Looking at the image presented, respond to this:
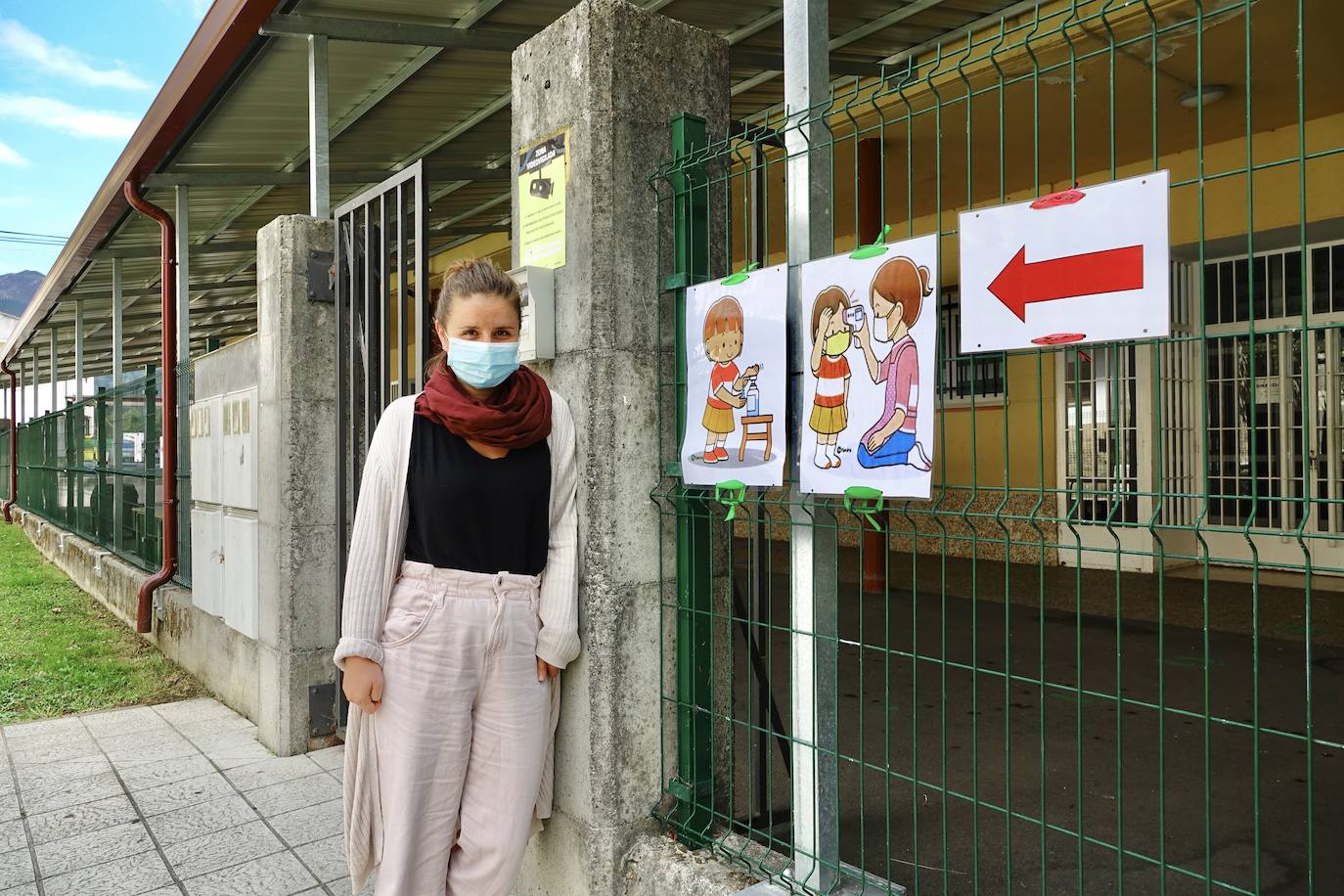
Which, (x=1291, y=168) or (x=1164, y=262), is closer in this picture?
(x=1164, y=262)

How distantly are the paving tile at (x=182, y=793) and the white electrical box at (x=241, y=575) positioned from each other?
953mm

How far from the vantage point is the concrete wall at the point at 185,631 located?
18.5 ft

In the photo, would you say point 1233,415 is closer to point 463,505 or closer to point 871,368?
point 871,368

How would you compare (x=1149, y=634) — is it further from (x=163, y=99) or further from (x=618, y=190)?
(x=163, y=99)

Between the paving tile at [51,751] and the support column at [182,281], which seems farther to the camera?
the support column at [182,281]

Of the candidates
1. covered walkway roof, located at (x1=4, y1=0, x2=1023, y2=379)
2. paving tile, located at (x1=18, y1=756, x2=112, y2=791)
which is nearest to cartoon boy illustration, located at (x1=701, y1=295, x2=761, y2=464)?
covered walkway roof, located at (x1=4, y1=0, x2=1023, y2=379)

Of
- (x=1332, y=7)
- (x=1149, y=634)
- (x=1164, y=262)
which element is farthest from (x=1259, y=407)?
(x=1164, y=262)

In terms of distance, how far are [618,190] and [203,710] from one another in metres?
4.52

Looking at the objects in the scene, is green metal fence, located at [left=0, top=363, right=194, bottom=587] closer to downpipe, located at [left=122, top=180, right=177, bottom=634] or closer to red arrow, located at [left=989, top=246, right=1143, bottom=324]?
downpipe, located at [left=122, top=180, right=177, bottom=634]

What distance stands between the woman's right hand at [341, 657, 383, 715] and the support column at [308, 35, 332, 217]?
333 cm

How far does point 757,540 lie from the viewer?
10.2 ft

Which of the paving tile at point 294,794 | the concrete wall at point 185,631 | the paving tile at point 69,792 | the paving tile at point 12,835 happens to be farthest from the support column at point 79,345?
the paving tile at point 294,794

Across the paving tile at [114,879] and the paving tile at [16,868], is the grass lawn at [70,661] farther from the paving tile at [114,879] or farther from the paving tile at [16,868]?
the paving tile at [114,879]

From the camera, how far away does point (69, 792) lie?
4.43 meters
